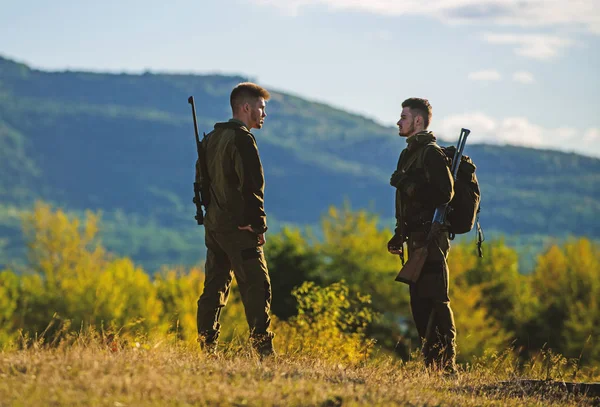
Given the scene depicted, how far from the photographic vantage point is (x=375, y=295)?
71.1 metres

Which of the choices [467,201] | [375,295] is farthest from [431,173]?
[375,295]

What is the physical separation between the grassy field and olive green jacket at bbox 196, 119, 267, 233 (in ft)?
3.50

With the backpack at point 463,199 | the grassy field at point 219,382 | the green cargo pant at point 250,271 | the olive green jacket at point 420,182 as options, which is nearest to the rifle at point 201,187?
the green cargo pant at point 250,271

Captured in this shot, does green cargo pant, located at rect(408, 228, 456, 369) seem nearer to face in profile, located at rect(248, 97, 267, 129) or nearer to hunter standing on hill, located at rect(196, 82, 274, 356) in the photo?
hunter standing on hill, located at rect(196, 82, 274, 356)

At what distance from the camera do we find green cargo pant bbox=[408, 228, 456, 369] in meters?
8.53

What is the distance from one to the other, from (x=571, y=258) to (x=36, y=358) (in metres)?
80.1

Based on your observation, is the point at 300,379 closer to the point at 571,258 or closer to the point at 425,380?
the point at 425,380

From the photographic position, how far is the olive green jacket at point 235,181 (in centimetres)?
808

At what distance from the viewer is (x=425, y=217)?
28.0 ft

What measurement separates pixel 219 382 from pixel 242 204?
203cm

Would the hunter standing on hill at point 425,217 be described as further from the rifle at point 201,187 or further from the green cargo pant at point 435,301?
the rifle at point 201,187

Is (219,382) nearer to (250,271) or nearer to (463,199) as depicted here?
(250,271)

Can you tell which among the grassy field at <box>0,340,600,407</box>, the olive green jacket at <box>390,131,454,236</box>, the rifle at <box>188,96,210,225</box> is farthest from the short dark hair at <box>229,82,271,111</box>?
the grassy field at <box>0,340,600,407</box>

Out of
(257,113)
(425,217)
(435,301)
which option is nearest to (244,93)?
(257,113)
